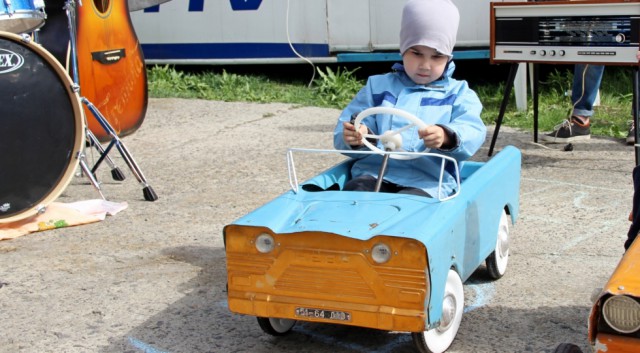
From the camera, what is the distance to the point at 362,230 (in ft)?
10.6

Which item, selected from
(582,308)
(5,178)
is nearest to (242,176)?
(5,178)

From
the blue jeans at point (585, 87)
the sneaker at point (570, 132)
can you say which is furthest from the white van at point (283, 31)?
the sneaker at point (570, 132)

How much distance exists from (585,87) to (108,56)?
3.78 m

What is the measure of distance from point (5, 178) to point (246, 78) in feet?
17.3

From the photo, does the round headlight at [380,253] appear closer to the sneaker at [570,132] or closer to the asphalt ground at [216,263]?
the asphalt ground at [216,263]

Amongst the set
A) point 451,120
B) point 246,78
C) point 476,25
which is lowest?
point 246,78

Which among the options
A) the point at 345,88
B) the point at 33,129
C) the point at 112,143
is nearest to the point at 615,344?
the point at 33,129

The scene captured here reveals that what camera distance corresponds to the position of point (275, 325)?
3.61 m

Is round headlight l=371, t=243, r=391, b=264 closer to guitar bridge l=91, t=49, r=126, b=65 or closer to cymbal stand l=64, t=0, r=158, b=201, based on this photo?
cymbal stand l=64, t=0, r=158, b=201

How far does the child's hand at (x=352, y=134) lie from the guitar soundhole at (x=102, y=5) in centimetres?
402

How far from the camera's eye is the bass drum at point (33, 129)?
16.7ft

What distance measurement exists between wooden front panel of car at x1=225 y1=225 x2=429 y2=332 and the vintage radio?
10.6 feet

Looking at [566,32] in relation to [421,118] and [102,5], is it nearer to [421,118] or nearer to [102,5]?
[421,118]

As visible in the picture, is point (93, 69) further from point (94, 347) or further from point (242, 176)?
point (94, 347)
